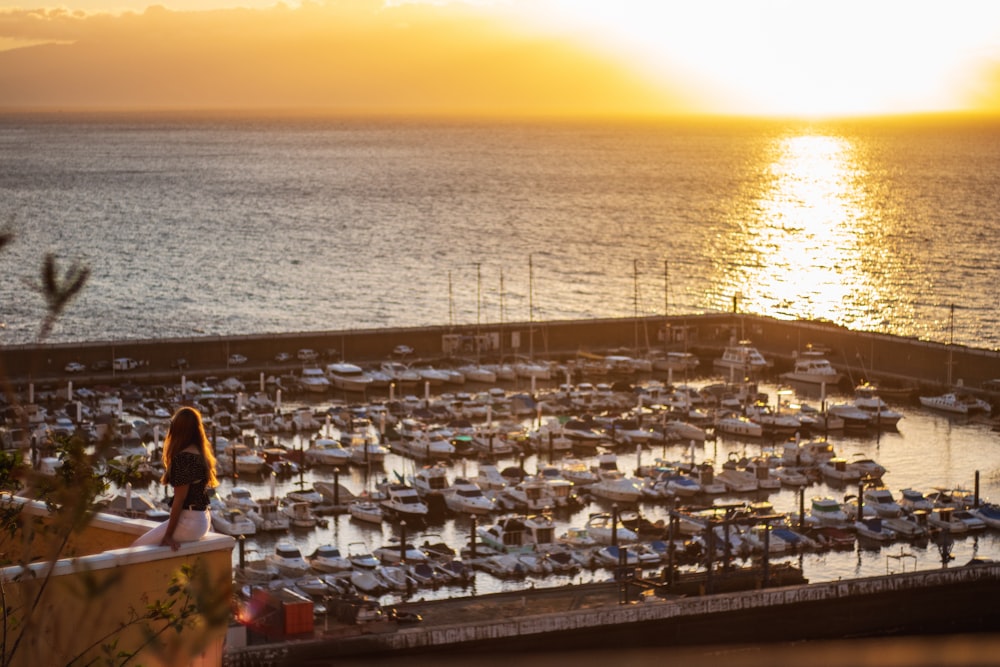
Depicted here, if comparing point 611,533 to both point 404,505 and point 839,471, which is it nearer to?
point 404,505

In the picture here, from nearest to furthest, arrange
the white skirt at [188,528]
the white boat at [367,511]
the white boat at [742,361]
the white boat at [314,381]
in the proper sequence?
the white skirt at [188,528] → the white boat at [367,511] → the white boat at [314,381] → the white boat at [742,361]

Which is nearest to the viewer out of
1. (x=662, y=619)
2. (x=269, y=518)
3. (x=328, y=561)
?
(x=662, y=619)

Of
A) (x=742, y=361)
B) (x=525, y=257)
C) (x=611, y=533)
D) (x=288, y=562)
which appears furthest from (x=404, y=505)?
(x=525, y=257)

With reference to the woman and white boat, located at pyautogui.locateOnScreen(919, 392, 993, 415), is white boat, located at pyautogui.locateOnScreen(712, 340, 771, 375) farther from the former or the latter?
the woman

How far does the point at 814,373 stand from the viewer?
133ft

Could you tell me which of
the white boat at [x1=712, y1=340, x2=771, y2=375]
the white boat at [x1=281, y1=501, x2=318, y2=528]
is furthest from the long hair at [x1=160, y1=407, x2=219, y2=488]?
the white boat at [x1=712, y1=340, x2=771, y2=375]

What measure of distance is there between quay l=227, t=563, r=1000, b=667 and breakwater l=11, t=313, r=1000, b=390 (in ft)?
58.9

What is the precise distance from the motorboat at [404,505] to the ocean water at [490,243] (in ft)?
31.6

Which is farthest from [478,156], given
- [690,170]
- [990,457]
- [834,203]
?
[990,457]

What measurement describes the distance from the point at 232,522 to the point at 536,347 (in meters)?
18.9

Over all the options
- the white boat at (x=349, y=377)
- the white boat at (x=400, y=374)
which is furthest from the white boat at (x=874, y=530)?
the white boat at (x=349, y=377)

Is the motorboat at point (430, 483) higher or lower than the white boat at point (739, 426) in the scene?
higher

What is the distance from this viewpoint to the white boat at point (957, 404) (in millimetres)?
37688

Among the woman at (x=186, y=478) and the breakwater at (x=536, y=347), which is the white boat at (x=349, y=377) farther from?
the woman at (x=186, y=478)
